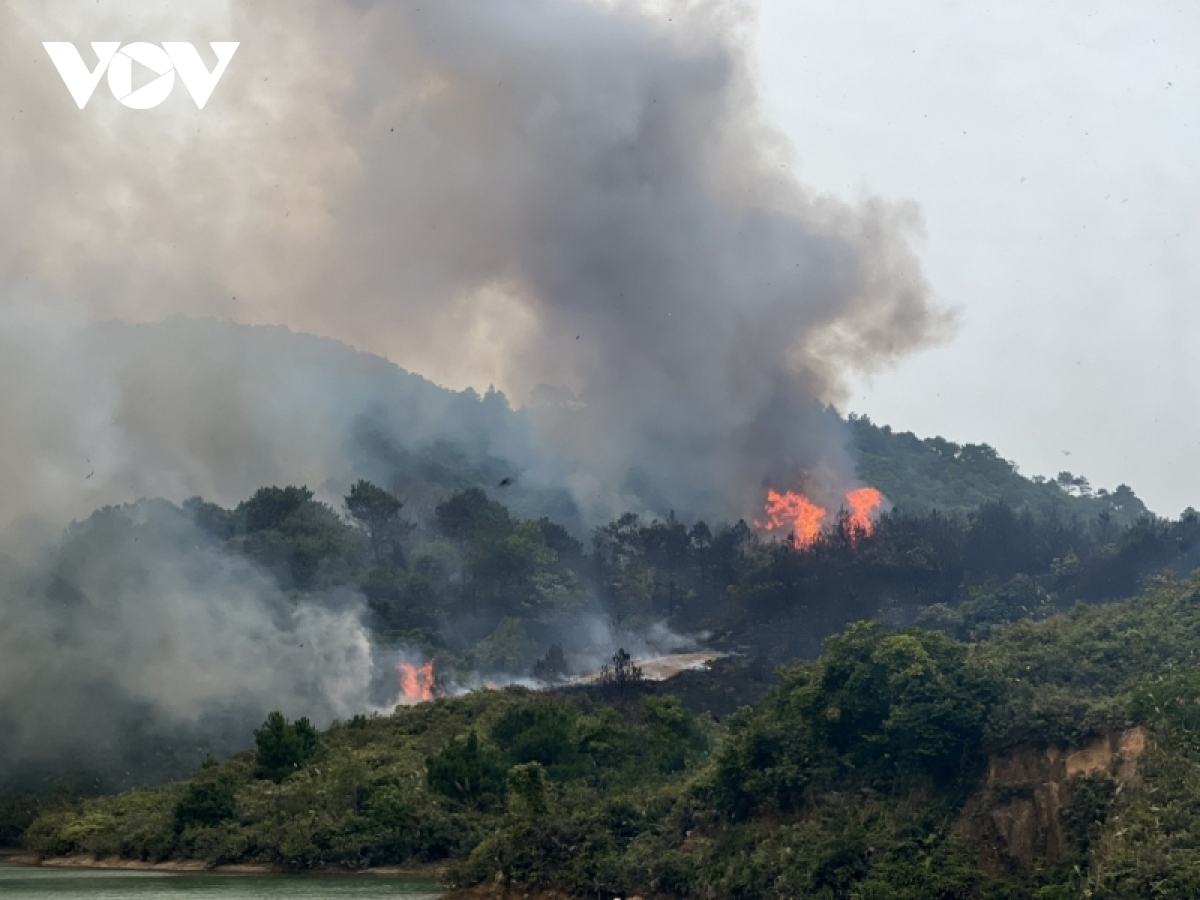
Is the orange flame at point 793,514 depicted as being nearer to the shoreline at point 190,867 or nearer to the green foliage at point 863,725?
the shoreline at point 190,867

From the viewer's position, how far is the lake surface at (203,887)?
173 feet

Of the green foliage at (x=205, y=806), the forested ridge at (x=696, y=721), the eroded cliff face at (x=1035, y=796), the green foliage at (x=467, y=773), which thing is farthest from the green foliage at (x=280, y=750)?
the eroded cliff face at (x=1035, y=796)

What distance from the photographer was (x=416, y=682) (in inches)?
4136

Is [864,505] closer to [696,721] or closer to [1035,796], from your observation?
[696,721]

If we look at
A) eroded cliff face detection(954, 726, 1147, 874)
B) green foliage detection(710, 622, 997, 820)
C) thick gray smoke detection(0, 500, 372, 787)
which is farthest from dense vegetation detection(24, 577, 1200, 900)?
thick gray smoke detection(0, 500, 372, 787)

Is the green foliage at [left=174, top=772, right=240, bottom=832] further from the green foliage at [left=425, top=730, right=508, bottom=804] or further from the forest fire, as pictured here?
the forest fire

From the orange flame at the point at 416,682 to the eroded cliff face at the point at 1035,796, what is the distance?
61276mm

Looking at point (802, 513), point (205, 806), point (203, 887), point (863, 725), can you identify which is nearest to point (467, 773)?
point (205, 806)

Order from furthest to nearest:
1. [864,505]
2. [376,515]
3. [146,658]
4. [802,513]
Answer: [864,505] < [376,515] < [802,513] < [146,658]

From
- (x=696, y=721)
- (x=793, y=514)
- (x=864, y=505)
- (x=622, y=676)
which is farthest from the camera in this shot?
(x=864, y=505)

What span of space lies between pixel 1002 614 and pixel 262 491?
195 ft

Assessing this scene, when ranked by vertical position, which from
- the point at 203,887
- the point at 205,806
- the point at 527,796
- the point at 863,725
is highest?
the point at 863,725

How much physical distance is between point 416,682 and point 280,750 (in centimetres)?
3581

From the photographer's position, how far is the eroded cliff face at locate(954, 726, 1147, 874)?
4406cm
